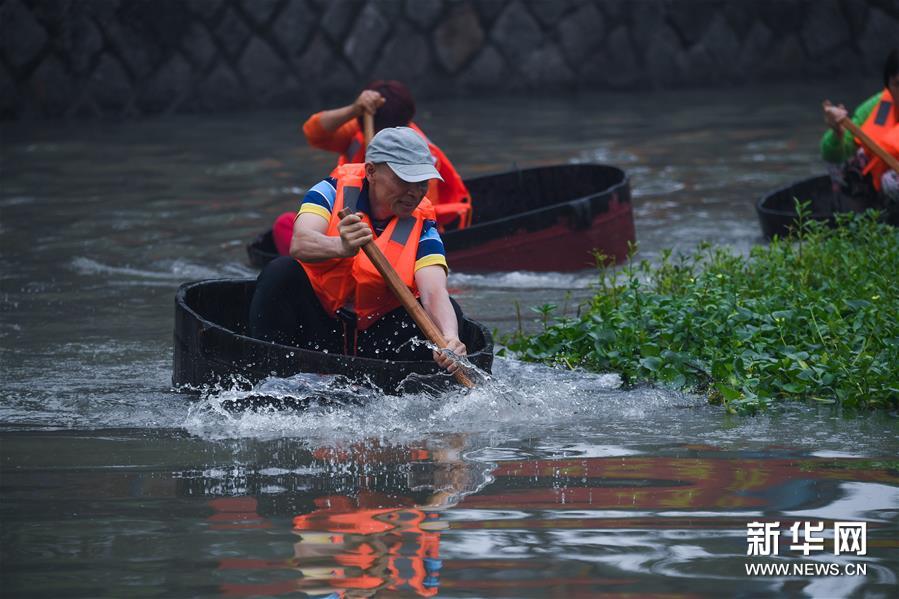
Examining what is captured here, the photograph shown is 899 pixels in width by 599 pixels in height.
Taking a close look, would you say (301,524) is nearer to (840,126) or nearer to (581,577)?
(581,577)

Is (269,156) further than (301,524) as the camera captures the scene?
Yes

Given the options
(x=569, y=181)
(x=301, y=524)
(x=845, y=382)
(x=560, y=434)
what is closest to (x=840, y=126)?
(x=569, y=181)

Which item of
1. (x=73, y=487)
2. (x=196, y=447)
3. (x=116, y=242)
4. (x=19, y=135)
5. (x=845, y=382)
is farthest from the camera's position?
(x=19, y=135)

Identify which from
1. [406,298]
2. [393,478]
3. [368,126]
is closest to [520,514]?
[393,478]

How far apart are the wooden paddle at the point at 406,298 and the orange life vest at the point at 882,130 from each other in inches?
168

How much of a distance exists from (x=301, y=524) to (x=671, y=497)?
→ 1094 millimetres

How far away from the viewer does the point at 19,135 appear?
1516 centimetres

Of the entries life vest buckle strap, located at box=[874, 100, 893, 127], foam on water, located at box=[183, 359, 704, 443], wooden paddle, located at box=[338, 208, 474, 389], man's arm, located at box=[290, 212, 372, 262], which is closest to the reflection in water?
foam on water, located at box=[183, 359, 704, 443]

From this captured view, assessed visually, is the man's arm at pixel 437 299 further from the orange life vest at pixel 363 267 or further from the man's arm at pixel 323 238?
the man's arm at pixel 323 238

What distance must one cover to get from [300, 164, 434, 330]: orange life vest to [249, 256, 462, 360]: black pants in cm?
4

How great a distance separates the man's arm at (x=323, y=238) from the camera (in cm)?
533

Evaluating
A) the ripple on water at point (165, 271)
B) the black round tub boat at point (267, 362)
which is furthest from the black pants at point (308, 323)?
the ripple on water at point (165, 271)

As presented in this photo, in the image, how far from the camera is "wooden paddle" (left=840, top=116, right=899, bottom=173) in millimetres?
8375

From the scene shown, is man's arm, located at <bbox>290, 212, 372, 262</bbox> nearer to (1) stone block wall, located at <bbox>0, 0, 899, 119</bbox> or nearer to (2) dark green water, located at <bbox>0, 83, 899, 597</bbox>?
(2) dark green water, located at <bbox>0, 83, 899, 597</bbox>
